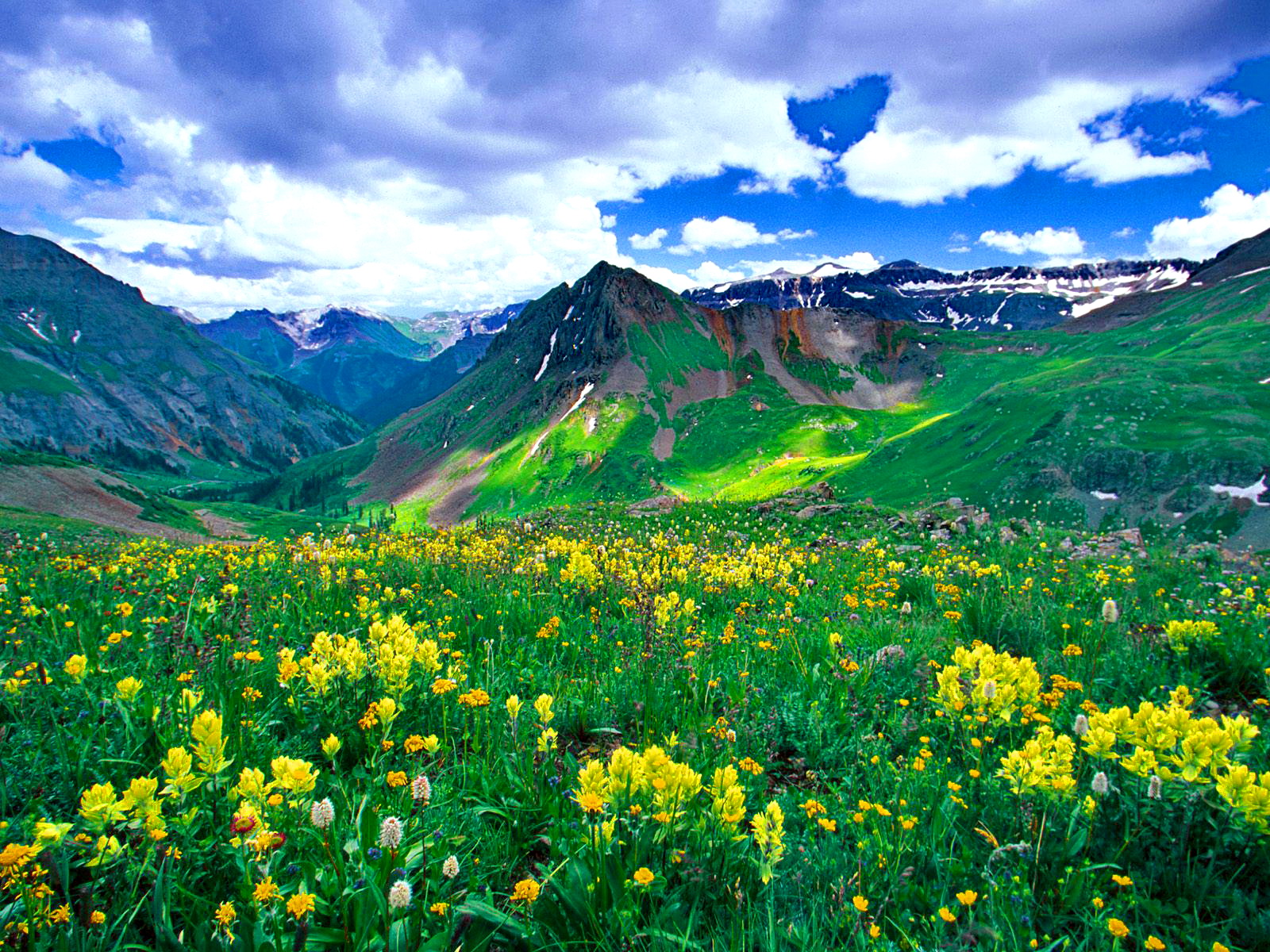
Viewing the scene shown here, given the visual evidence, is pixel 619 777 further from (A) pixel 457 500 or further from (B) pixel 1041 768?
(A) pixel 457 500

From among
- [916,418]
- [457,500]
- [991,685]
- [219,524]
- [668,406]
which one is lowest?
[457,500]

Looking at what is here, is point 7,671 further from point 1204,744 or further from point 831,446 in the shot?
point 831,446

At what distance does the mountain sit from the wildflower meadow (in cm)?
2684

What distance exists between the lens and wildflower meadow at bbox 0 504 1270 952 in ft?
8.91

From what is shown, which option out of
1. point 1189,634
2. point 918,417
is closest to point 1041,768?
point 1189,634

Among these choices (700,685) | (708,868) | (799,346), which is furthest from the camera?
(799,346)

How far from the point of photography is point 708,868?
313 centimetres

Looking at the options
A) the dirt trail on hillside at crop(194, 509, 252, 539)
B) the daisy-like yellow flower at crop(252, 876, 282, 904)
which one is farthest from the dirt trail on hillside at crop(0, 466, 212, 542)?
the daisy-like yellow flower at crop(252, 876, 282, 904)

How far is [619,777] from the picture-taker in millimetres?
3254

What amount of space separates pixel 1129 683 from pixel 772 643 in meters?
3.58

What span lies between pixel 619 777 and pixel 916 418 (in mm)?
148217

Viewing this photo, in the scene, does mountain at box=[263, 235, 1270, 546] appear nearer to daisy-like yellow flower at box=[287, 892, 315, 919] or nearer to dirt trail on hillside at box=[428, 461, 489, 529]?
dirt trail on hillside at box=[428, 461, 489, 529]

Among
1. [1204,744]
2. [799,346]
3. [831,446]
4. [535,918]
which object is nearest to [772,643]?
[1204,744]

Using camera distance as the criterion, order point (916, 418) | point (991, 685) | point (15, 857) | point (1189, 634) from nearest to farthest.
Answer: point (15, 857)
point (991, 685)
point (1189, 634)
point (916, 418)
